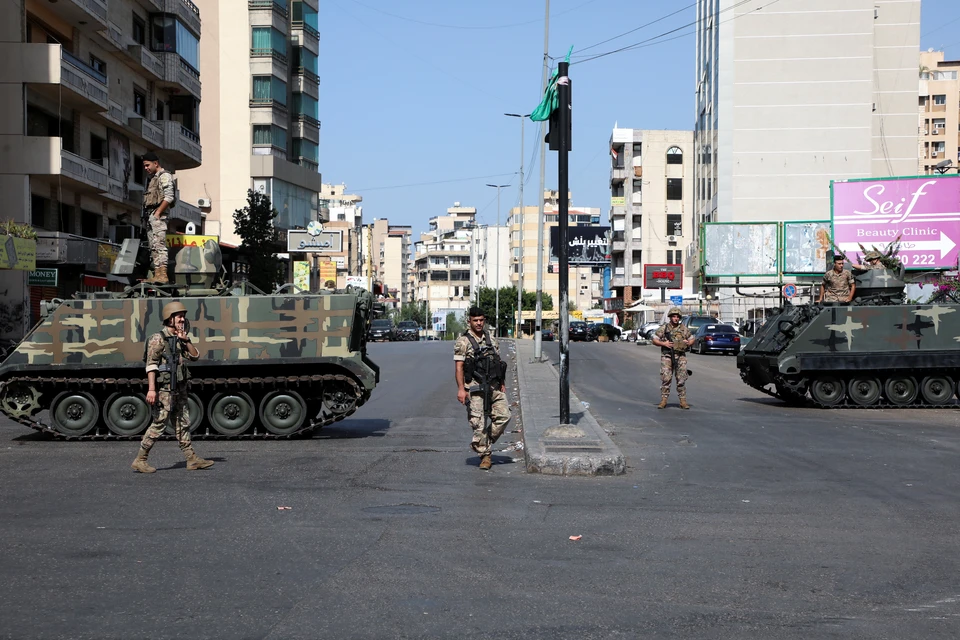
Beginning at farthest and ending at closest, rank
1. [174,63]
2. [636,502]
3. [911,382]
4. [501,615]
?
[174,63] → [911,382] → [636,502] → [501,615]

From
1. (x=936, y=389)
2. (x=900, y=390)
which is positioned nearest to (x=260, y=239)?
(x=900, y=390)

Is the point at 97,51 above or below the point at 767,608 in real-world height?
above

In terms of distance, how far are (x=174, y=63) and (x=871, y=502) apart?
37660 millimetres

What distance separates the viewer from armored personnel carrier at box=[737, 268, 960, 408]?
1980 cm

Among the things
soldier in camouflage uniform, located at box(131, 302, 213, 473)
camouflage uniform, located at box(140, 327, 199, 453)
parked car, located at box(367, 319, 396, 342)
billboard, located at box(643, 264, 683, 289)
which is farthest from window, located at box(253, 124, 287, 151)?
camouflage uniform, located at box(140, 327, 199, 453)

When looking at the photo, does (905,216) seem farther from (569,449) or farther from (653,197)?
(653,197)

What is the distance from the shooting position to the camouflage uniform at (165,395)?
11.1m

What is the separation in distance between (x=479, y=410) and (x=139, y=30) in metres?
34.3

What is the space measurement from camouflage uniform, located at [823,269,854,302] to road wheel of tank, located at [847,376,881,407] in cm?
179

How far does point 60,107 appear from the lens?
3372 cm

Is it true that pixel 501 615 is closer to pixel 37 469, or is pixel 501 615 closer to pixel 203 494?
pixel 203 494

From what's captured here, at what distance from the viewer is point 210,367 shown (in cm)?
1459

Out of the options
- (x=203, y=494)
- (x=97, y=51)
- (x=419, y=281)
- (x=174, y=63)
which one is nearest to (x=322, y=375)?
(x=203, y=494)

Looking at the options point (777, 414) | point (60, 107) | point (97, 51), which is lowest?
point (777, 414)
